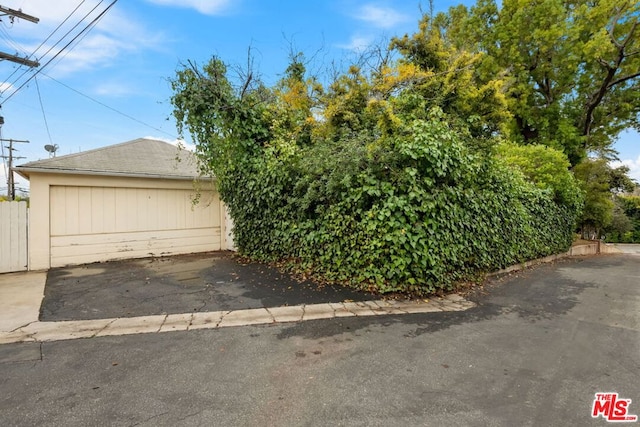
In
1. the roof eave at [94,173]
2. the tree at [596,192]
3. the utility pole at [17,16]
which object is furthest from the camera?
the tree at [596,192]

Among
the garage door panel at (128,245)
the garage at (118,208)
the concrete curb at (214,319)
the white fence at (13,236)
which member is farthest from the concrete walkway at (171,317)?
the garage at (118,208)

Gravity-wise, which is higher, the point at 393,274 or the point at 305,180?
the point at 305,180

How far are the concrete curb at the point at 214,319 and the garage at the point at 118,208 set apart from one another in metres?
3.91

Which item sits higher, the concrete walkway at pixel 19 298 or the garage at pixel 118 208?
the garage at pixel 118 208

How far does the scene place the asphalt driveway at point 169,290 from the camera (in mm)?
4269

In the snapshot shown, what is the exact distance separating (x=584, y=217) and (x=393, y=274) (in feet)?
36.4

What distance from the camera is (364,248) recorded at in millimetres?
4797

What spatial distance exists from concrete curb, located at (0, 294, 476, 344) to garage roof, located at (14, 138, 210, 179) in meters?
4.35

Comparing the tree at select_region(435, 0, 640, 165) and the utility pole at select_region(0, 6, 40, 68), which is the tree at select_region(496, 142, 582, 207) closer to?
the tree at select_region(435, 0, 640, 165)

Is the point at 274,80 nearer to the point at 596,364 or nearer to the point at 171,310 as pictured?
the point at 171,310

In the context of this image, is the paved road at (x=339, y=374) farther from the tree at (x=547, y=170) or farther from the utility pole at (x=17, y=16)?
the utility pole at (x=17, y=16)

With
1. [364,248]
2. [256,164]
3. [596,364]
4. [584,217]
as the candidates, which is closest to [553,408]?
[596,364]

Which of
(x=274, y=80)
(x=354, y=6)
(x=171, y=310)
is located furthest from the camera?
(x=274, y=80)
